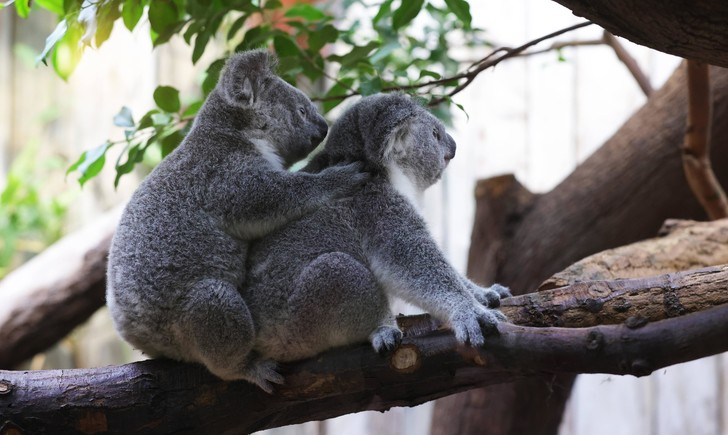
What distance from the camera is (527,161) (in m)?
6.56

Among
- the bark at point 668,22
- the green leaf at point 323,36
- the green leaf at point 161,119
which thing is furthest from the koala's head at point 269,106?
the bark at point 668,22

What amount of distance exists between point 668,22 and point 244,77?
6.14 ft

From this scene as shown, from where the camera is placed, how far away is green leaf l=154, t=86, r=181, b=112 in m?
3.75

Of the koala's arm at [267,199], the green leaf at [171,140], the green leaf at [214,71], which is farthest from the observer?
the green leaf at [171,140]

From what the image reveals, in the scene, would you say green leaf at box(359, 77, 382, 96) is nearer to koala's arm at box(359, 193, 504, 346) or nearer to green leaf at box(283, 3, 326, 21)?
green leaf at box(283, 3, 326, 21)

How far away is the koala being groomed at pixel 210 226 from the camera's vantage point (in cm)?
279

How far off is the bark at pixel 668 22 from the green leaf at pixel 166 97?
2.20 metres

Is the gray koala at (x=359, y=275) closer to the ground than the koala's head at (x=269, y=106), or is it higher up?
closer to the ground

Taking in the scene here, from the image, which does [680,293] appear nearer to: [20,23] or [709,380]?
[709,380]

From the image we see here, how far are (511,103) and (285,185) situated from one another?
13.1 feet

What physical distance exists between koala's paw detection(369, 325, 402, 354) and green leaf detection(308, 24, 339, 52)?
5.54 feet

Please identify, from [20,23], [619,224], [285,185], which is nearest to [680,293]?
[285,185]

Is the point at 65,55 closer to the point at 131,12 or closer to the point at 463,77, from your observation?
the point at 131,12

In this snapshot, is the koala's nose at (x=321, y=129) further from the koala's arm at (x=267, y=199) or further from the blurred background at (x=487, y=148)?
the blurred background at (x=487, y=148)
